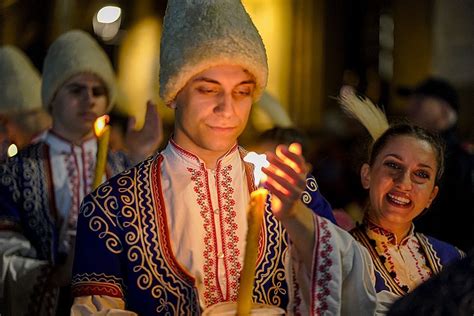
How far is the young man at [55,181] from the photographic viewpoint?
197 inches

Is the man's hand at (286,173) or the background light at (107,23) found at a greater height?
the background light at (107,23)

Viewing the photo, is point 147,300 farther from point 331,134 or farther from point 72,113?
point 331,134

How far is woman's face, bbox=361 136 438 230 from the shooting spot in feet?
14.1

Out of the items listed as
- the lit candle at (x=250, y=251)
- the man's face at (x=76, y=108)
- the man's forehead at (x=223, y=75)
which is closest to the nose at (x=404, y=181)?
the man's forehead at (x=223, y=75)

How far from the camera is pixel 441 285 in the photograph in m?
2.11

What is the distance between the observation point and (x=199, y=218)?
376cm

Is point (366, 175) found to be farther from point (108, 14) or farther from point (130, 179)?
point (108, 14)

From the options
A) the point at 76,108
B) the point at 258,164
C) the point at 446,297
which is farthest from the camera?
the point at 76,108

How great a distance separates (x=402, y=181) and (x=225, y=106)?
890mm

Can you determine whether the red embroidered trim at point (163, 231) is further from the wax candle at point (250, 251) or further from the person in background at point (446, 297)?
the person in background at point (446, 297)

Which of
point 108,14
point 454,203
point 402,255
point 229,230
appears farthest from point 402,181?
point 108,14

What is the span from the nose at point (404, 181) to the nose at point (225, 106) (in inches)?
33.8

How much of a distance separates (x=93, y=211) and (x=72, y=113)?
2081mm

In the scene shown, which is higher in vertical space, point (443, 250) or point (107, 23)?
point (107, 23)
